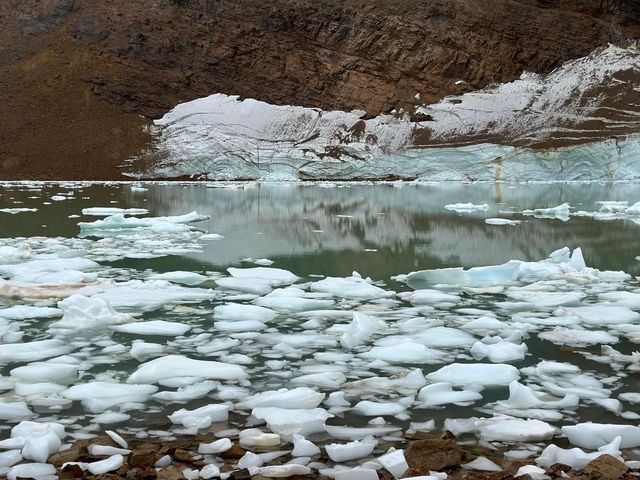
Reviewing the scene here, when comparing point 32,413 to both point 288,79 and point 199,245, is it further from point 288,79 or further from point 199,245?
point 288,79

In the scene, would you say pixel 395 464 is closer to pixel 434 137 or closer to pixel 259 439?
pixel 259 439

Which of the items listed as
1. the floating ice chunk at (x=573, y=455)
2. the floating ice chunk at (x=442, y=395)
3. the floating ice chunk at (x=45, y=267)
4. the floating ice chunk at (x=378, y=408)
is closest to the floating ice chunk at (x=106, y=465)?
the floating ice chunk at (x=378, y=408)

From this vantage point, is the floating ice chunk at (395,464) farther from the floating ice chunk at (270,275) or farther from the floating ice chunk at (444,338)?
the floating ice chunk at (270,275)

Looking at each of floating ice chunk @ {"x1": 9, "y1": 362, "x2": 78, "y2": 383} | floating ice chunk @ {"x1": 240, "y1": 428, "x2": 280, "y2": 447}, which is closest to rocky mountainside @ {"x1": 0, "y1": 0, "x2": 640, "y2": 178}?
floating ice chunk @ {"x1": 9, "y1": 362, "x2": 78, "y2": 383}

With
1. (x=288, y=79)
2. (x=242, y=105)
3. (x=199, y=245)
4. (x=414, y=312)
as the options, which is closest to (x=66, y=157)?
(x=242, y=105)

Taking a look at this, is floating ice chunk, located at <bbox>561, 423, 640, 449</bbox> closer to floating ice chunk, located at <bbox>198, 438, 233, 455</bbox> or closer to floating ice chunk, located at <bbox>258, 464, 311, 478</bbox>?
floating ice chunk, located at <bbox>258, 464, 311, 478</bbox>

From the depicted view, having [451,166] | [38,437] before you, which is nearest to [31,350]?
[38,437]
